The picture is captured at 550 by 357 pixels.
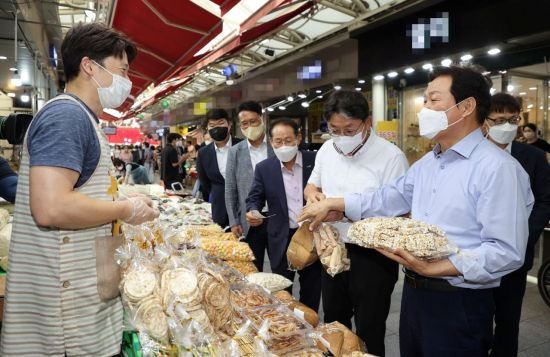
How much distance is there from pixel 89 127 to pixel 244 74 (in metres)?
Answer: 12.4

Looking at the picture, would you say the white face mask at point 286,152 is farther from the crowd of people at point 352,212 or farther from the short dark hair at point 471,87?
the short dark hair at point 471,87

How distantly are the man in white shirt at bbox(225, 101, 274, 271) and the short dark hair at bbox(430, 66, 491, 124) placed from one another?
2.02 metres

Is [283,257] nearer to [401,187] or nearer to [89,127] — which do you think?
[401,187]

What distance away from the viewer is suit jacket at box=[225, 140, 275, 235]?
11.6 ft

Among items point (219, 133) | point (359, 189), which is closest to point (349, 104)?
point (359, 189)

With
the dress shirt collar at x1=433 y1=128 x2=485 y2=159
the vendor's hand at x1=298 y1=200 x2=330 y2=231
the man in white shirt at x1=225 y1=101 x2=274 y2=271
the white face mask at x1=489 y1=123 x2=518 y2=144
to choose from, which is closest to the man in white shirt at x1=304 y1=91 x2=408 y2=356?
the vendor's hand at x1=298 y1=200 x2=330 y2=231

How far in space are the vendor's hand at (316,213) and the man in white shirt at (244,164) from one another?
4.76ft

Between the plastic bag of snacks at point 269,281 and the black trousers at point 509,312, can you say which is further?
the black trousers at point 509,312

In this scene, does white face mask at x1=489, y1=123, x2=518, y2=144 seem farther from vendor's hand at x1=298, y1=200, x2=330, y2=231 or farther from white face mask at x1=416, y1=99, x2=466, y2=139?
vendor's hand at x1=298, y1=200, x2=330, y2=231

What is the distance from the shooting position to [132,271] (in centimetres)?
150

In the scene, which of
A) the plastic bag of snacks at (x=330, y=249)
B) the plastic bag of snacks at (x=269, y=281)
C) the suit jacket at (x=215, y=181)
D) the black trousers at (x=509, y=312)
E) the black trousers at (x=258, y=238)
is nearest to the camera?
the plastic bag of snacks at (x=330, y=249)

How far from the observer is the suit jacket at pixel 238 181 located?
3.53 meters

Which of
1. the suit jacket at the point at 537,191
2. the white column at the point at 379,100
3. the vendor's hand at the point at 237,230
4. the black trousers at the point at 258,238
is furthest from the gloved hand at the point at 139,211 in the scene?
the white column at the point at 379,100

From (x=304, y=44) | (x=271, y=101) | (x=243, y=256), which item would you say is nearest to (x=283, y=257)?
(x=243, y=256)
